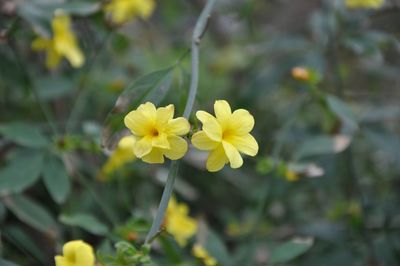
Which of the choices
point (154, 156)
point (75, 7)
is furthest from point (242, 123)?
point (75, 7)

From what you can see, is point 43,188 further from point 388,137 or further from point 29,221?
point 388,137

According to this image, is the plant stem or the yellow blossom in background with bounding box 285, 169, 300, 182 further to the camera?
the yellow blossom in background with bounding box 285, 169, 300, 182

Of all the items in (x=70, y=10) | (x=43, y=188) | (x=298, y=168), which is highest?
(x=70, y=10)

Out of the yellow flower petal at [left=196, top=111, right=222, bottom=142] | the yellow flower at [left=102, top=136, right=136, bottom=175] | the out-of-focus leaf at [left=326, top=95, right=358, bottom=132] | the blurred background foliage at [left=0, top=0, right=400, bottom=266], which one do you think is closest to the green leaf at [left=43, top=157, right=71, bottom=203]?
the blurred background foliage at [left=0, top=0, right=400, bottom=266]

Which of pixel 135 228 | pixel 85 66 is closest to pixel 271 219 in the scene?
pixel 85 66

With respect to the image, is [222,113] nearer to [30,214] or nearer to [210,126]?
[210,126]

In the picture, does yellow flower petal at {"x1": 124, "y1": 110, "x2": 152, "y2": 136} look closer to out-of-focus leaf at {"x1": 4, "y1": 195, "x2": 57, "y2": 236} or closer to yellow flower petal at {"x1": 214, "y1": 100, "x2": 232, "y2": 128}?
yellow flower petal at {"x1": 214, "y1": 100, "x2": 232, "y2": 128}
